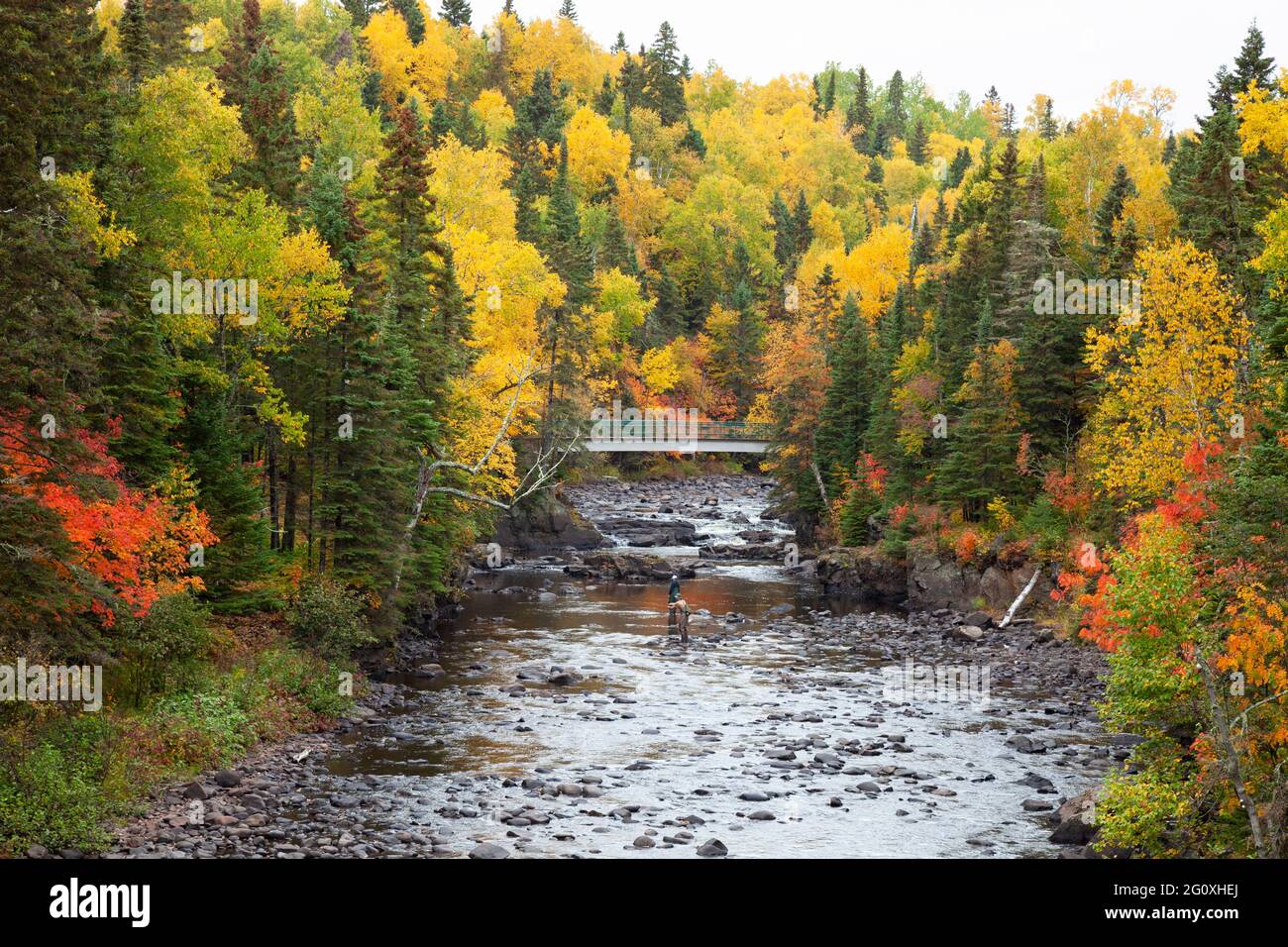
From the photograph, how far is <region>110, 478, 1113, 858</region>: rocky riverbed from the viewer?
21.7 meters

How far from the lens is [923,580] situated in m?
50.9

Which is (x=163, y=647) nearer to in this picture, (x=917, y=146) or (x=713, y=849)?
(x=713, y=849)

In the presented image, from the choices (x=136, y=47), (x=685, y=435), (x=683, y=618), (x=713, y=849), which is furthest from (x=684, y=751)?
(x=685, y=435)

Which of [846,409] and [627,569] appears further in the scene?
[846,409]

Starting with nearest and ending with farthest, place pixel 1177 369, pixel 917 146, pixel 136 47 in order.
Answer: pixel 1177 369 < pixel 136 47 < pixel 917 146

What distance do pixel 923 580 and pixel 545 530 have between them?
22215mm

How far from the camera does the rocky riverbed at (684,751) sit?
21734mm

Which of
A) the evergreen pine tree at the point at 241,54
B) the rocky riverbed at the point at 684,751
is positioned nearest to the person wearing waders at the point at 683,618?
the rocky riverbed at the point at 684,751

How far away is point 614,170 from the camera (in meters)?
112

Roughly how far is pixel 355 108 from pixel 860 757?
51.3 m

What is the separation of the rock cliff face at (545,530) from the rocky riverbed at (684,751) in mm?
16116

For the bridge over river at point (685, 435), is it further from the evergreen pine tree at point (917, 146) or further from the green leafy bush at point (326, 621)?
the evergreen pine tree at point (917, 146)

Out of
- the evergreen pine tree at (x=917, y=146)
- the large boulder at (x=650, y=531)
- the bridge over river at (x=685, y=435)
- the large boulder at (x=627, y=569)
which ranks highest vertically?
the evergreen pine tree at (x=917, y=146)
